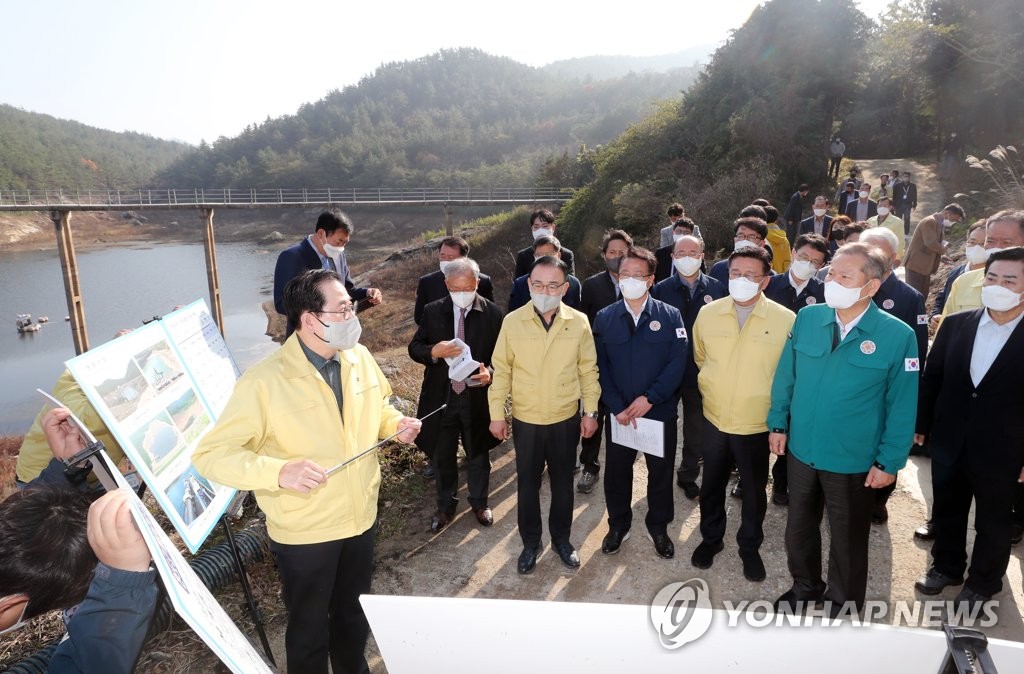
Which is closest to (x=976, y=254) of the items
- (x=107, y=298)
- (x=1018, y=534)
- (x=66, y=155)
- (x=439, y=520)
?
(x=1018, y=534)

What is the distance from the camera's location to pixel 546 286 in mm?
3350

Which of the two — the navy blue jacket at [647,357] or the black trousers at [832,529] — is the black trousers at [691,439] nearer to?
the navy blue jacket at [647,357]

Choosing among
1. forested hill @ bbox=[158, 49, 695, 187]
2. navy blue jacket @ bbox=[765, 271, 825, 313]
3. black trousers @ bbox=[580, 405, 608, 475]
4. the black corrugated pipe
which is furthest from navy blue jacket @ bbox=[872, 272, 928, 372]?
forested hill @ bbox=[158, 49, 695, 187]

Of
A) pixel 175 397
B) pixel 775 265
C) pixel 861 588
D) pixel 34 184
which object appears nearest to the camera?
pixel 175 397

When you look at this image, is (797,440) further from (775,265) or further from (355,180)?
(355,180)

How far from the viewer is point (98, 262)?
144ft

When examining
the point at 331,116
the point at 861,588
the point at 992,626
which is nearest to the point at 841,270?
the point at 861,588

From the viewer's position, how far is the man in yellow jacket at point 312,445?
2146mm

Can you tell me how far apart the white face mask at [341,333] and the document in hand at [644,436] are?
1.84m

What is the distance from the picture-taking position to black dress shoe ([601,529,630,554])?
3.73 m

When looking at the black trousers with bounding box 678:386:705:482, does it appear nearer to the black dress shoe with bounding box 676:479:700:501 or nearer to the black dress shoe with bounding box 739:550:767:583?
the black dress shoe with bounding box 676:479:700:501

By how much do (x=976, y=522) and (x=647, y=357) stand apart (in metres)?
1.94

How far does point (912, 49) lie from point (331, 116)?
87.6m

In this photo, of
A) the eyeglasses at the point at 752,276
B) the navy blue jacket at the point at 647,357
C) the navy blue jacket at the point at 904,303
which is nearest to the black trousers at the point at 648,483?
the navy blue jacket at the point at 647,357
